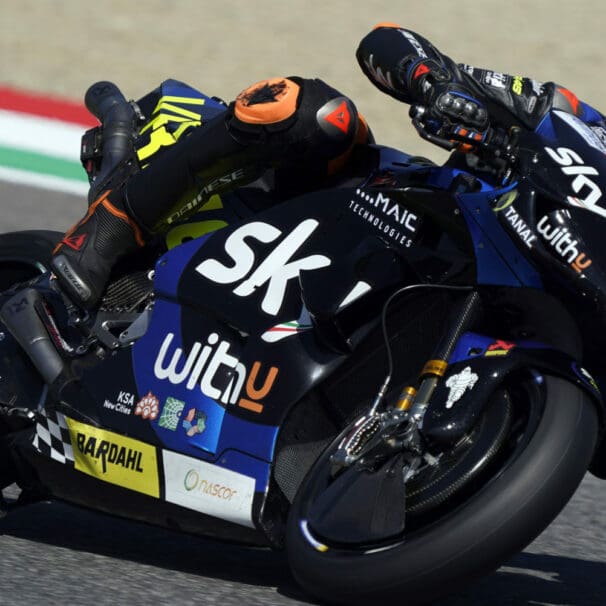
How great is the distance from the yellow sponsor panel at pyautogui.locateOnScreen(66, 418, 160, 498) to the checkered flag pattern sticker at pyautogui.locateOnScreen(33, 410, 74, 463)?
0.02 meters

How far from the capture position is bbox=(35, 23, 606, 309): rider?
3.05 meters

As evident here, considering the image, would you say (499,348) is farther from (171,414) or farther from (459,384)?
(171,414)

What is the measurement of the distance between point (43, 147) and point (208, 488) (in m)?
6.16

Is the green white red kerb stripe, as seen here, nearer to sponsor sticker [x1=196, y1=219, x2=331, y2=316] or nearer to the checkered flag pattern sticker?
the checkered flag pattern sticker

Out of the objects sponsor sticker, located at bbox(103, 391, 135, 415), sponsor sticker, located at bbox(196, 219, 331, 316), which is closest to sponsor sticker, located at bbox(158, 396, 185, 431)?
sponsor sticker, located at bbox(103, 391, 135, 415)

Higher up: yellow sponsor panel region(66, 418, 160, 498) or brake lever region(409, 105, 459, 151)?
brake lever region(409, 105, 459, 151)

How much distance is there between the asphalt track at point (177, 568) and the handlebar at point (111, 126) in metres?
0.95

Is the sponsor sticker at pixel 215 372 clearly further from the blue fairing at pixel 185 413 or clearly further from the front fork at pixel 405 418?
the front fork at pixel 405 418

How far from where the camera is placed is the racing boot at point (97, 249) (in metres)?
3.75

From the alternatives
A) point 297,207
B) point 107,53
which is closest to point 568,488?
point 297,207

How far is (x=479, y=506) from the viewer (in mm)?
2723

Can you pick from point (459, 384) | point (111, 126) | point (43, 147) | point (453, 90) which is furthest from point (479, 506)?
point (43, 147)

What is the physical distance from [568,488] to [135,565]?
4.17 ft

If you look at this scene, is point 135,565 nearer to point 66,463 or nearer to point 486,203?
point 66,463
